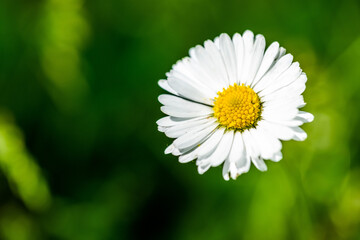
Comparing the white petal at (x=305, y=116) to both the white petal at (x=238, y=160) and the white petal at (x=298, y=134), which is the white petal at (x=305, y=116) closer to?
the white petal at (x=298, y=134)

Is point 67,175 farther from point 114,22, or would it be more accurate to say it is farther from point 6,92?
point 114,22

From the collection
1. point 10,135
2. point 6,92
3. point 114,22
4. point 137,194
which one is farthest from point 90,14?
point 137,194

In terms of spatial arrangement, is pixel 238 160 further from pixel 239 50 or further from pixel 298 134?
pixel 239 50

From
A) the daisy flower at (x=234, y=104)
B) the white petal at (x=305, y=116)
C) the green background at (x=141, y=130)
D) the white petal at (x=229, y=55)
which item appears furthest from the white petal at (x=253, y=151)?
the green background at (x=141, y=130)

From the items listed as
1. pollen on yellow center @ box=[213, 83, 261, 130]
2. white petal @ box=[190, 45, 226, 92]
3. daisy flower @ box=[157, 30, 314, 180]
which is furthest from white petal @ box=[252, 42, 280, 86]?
white petal @ box=[190, 45, 226, 92]

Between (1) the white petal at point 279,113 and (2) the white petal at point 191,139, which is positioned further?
(2) the white petal at point 191,139

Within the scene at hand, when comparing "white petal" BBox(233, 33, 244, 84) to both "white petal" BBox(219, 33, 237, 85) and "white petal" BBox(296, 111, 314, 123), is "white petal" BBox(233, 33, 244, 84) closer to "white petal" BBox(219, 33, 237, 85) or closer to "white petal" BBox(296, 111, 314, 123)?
"white petal" BBox(219, 33, 237, 85)

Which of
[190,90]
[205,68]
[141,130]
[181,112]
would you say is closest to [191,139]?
[181,112]
